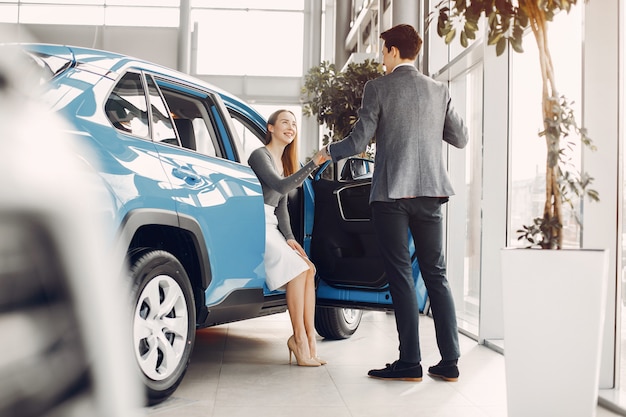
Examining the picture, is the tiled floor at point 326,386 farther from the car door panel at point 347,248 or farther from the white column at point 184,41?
the white column at point 184,41

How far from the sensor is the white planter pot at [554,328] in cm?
219

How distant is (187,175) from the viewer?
2.76 m

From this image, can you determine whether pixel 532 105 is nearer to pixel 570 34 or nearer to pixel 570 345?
pixel 570 34

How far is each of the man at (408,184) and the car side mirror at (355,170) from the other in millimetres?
672

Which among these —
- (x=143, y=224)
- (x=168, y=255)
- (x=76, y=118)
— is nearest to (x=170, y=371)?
(x=168, y=255)

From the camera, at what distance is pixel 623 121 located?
2900mm

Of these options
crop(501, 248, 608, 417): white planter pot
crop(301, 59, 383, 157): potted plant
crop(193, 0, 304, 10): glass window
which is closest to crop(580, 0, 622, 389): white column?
crop(501, 248, 608, 417): white planter pot

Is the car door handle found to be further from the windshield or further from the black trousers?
the black trousers

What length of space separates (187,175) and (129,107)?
36 centimetres

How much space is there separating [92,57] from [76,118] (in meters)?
0.38

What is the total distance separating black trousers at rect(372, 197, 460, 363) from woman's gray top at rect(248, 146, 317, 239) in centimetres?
44

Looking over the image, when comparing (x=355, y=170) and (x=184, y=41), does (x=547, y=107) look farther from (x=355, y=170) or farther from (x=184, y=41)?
(x=184, y=41)

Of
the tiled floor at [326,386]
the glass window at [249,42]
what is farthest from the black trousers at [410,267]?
the glass window at [249,42]

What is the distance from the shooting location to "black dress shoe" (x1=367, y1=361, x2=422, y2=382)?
3.20 metres
